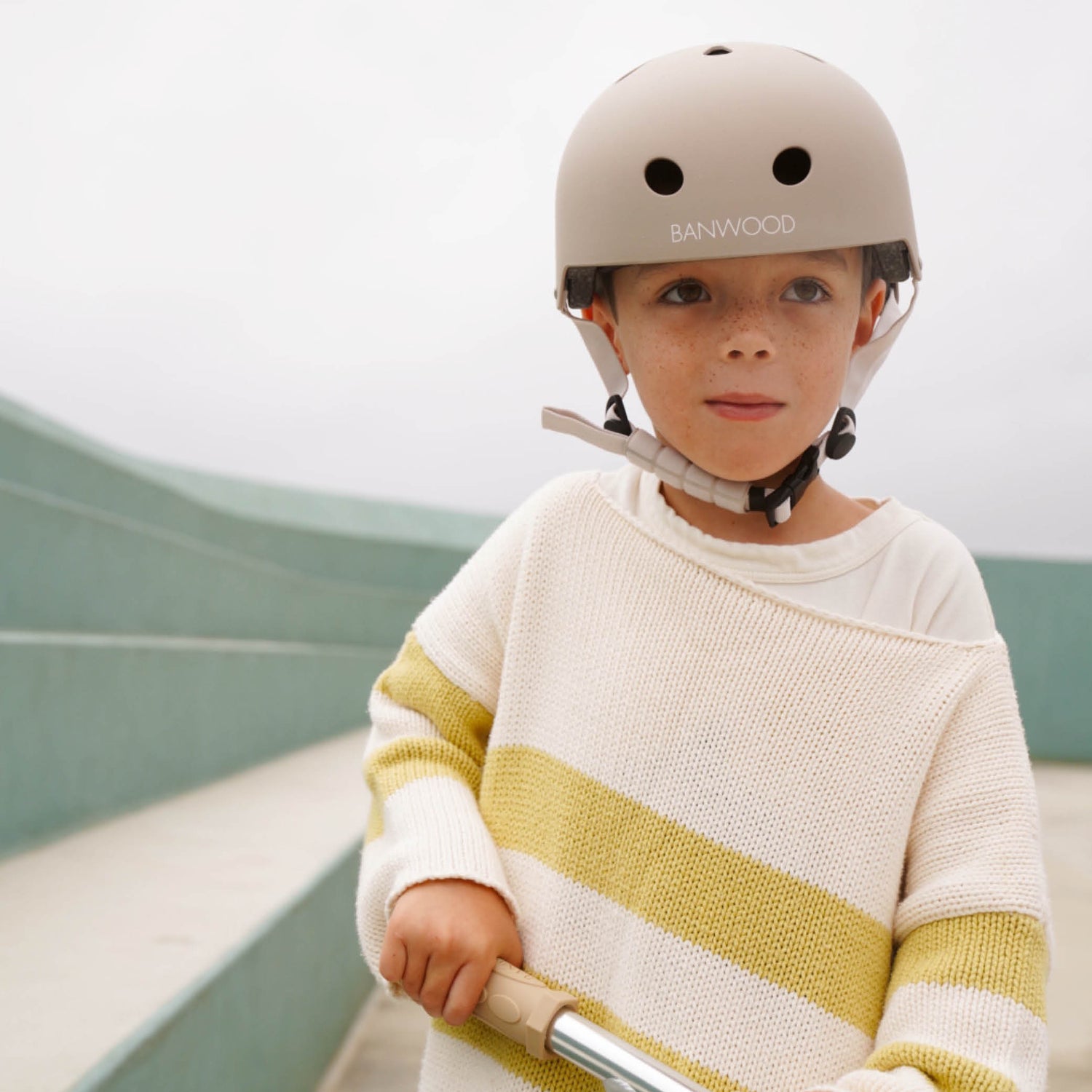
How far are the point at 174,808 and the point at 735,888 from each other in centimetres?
202

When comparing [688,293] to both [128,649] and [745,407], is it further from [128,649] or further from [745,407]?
[128,649]

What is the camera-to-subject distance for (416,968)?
0.80 metres

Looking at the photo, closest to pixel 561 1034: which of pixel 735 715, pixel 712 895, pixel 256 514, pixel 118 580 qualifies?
pixel 712 895

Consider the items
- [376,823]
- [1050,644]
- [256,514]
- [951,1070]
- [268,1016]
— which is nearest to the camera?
[951,1070]

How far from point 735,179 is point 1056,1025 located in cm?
229

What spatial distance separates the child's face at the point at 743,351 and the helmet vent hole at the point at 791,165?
64 millimetres

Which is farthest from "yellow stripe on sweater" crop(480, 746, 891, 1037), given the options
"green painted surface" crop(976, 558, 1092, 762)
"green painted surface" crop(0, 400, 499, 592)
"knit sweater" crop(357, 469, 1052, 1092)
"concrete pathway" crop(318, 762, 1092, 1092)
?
"green painted surface" crop(976, 558, 1092, 762)

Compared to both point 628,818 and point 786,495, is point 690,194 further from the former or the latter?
point 628,818

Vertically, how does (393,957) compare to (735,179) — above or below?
below

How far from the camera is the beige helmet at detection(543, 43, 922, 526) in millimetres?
821

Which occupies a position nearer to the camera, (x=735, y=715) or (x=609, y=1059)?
(x=609, y=1059)

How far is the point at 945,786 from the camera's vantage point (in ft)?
2.59

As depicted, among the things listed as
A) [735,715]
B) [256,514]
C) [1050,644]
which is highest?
[735,715]

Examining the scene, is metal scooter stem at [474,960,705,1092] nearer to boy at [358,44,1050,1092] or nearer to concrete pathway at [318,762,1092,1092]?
boy at [358,44,1050,1092]
